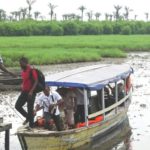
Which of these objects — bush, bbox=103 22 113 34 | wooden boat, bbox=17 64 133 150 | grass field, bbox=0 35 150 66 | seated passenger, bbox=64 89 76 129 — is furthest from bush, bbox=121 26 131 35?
seated passenger, bbox=64 89 76 129

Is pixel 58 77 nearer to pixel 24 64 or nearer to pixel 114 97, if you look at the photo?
pixel 24 64

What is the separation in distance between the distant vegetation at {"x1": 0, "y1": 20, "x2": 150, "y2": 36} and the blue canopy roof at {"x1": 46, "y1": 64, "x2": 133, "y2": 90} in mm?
49368

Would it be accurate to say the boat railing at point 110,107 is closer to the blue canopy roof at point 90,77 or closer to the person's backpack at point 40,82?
the blue canopy roof at point 90,77

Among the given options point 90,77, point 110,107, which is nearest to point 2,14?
point 110,107

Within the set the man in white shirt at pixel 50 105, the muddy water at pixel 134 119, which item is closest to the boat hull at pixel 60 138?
the man in white shirt at pixel 50 105

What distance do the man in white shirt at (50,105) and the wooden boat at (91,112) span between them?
1.34 ft

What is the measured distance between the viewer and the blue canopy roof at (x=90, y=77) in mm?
12750

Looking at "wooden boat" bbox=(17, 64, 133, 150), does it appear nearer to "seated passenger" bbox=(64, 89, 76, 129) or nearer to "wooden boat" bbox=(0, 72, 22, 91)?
"seated passenger" bbox=(64, 89, 76, 129)

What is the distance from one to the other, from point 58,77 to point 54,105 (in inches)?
71.1

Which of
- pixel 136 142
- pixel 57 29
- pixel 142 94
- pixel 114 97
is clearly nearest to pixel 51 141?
pixel 136 142

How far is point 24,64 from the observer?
38.9 ft

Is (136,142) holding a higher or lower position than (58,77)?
lower

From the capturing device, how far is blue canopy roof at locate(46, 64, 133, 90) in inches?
502

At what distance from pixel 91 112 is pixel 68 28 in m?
60.1
